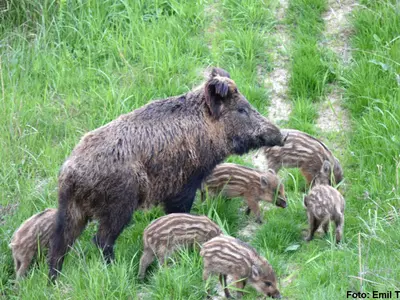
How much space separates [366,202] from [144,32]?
3838 mm

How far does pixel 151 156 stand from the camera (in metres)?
7.82

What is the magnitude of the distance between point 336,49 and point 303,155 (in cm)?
214

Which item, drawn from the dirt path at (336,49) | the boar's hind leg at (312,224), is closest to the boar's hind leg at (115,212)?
the boar's hind leg at (312,224)

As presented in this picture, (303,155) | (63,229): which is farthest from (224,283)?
(303,155)

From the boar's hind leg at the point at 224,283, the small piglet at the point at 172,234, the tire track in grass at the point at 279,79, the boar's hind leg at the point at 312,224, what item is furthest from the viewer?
the tire track in grass at the point at 279,79

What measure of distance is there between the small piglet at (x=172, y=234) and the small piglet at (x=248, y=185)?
0.97 metres

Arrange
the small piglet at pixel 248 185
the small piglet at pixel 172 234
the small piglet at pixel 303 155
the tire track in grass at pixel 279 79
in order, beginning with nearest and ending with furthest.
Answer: the small piglet at pixel 172 234 < the small piglet at pixel 248 185 < the small piglet at pixel 303 155 < the tire track in grass at pixel 279 79

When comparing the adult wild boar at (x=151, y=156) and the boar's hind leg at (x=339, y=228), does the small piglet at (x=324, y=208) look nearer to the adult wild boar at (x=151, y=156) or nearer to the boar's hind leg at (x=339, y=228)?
the boar's hind leg at (x=339, y=228)

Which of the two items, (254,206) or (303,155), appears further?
(303,155)

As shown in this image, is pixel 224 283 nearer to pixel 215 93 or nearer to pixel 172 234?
pixel 172 234

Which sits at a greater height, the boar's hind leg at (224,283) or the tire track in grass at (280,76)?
the tire track in grass at (280,76)

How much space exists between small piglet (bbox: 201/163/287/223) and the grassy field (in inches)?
5.3

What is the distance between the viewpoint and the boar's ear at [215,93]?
815 cm

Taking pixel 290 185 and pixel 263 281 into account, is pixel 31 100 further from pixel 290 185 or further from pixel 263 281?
pixel 263 281
